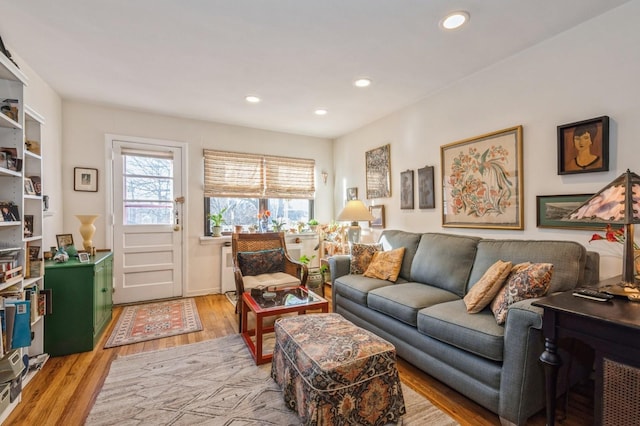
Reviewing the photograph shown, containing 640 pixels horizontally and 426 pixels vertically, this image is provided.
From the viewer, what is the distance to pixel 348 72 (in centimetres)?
278

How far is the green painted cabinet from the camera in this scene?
2.44 meters

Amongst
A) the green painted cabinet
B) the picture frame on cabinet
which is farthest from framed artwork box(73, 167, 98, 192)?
the picture frame on cabinet

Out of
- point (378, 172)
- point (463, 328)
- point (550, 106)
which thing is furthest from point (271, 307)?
point (550, 106)

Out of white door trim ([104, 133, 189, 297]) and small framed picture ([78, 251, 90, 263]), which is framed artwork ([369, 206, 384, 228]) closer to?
white door trim ([104, 133, 189, 297])

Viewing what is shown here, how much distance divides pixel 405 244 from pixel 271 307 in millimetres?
1591

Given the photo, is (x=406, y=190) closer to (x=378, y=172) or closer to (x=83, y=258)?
(x=378, y=172)

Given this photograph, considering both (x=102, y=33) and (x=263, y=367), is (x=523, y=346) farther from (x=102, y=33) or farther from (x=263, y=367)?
(x=102, y=33)

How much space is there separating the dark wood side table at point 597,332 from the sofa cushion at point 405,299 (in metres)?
0.85

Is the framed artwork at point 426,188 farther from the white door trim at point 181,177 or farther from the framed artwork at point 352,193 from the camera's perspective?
the white door trim at point 181,177

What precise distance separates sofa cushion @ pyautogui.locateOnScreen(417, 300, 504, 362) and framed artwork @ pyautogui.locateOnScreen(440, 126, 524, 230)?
3.20ft

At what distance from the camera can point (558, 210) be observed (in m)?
2.23

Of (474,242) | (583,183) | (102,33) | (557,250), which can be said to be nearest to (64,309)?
(102,33)

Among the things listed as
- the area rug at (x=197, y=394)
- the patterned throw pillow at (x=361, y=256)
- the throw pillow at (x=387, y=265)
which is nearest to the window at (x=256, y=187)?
the patterned throw pillow at (x=361, y=256)

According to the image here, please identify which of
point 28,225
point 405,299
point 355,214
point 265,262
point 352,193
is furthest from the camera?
point 352,193
